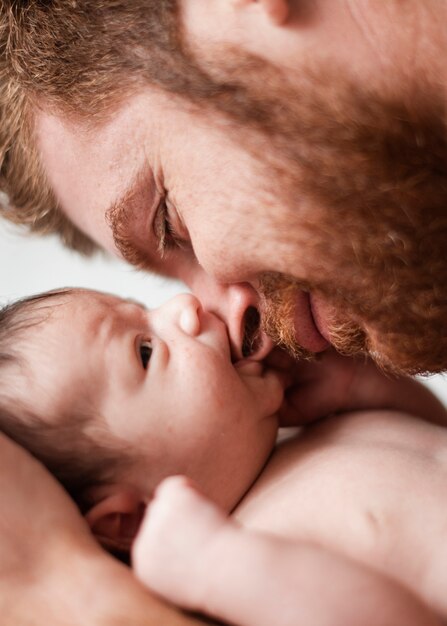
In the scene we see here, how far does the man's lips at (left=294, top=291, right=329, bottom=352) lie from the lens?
4.41 feet

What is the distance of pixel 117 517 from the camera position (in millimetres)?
1192

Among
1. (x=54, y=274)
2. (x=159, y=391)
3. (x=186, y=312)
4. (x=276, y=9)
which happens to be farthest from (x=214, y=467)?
(x=54, y=274)

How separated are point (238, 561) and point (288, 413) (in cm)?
65

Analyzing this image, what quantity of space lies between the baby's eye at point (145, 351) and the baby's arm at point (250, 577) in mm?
357

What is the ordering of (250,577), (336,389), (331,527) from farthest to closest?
Result: (336,389), (331,527), (250,577)

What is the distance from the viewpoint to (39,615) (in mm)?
890

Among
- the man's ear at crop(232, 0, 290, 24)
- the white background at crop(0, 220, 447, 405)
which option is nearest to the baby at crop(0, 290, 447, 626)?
the man's ear at crop(232, 0, 290, 24)

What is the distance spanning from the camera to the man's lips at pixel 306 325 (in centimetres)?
134

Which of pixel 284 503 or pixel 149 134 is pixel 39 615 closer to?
pixel 284 503

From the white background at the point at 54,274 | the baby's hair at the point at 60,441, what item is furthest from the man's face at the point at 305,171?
the white background at the point at 54,274

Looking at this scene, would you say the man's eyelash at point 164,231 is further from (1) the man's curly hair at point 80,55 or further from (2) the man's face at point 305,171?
(1) the man's curly hair at point 80,55

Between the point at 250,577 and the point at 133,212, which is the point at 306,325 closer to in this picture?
the point at 133,212

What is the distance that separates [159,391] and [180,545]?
1.17 feet

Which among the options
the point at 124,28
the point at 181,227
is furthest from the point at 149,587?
the point at 124,28
